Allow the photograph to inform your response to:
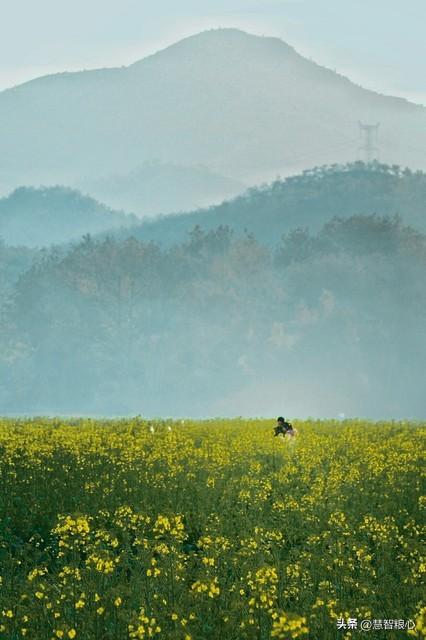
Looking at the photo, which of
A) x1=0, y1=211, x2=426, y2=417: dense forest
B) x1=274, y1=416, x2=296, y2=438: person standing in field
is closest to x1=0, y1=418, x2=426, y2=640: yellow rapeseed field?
x1=274, y1=416, x2=296, y2=438: person standing in field

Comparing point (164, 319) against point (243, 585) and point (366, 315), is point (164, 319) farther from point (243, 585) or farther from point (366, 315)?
point (243, 585)

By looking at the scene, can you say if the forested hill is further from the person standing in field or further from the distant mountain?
the person standing in field

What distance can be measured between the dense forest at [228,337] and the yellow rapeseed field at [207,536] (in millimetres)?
62278

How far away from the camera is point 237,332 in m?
101

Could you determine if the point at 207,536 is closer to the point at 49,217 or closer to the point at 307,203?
the point at 307,203

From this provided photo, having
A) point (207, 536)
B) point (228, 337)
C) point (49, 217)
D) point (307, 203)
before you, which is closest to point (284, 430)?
point (207, 536)

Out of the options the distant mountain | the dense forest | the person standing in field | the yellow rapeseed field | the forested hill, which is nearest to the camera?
the yellow rapeseed field

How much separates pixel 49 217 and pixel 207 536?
175 m

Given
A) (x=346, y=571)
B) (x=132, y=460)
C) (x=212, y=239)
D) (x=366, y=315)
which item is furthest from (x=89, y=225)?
(x=346, y=571)

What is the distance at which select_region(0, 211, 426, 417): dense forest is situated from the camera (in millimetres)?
97750

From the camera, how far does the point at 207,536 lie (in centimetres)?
1454

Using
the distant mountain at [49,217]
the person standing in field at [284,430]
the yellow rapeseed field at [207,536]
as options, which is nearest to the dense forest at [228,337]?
the yellow rapeseed field at [207,536]

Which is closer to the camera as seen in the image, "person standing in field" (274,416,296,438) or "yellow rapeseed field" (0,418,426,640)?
"yellow rapeseed field" (0,418,426,640)

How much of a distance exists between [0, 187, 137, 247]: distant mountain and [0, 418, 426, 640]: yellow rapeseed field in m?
153
